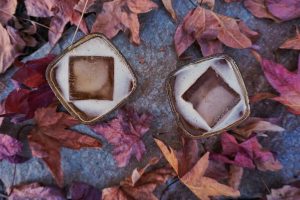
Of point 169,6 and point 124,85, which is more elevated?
point 169,6

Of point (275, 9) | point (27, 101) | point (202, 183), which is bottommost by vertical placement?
point (202, 183)

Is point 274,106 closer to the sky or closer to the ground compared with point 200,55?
closer to the ground

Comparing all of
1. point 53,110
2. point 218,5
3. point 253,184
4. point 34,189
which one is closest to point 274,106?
point 253,184

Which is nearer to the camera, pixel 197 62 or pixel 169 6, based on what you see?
pixel 197 62

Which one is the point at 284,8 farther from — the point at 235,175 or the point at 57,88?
the point at 57,88

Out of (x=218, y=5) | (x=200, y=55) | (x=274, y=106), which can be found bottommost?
(x=274, y=106)

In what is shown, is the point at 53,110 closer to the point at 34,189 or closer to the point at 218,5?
the point at 34,189

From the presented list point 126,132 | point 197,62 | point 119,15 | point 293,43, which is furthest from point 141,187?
point 293,43
